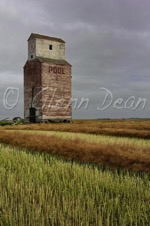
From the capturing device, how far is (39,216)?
4824 mm

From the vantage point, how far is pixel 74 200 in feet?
18.7

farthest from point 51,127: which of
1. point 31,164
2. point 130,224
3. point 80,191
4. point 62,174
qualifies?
point 130,224

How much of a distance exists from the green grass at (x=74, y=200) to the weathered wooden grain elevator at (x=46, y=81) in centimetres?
2797

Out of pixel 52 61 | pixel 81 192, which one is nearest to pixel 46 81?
pixel 52 61

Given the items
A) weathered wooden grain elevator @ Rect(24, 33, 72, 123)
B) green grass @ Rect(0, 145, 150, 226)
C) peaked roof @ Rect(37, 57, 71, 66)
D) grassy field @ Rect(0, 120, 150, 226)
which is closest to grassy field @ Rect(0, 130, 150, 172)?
grassy field @ Rect(0, 120, 150, 226)

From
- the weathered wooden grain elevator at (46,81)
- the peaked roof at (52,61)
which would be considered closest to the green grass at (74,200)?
the weathered wooden grain elevator at (46,81)

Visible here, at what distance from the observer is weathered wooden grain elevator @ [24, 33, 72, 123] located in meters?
35.8

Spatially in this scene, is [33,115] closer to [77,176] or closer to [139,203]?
[77,176]

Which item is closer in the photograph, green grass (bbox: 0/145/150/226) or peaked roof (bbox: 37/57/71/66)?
green grass (bbox: 0/145/150/226)

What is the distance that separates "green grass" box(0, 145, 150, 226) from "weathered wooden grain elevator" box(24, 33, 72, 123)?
27975 millimetres

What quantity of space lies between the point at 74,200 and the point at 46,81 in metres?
30.8

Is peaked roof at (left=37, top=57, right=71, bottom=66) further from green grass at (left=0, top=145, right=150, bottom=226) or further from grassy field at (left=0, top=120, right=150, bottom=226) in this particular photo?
green grass at (left=0, top=145, right=150, bottom=226)

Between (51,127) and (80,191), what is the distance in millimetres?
19598

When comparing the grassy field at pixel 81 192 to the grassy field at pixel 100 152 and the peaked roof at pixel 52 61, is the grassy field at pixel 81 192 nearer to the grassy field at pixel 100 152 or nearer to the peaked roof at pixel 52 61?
the grassy field at pixel 100 152
